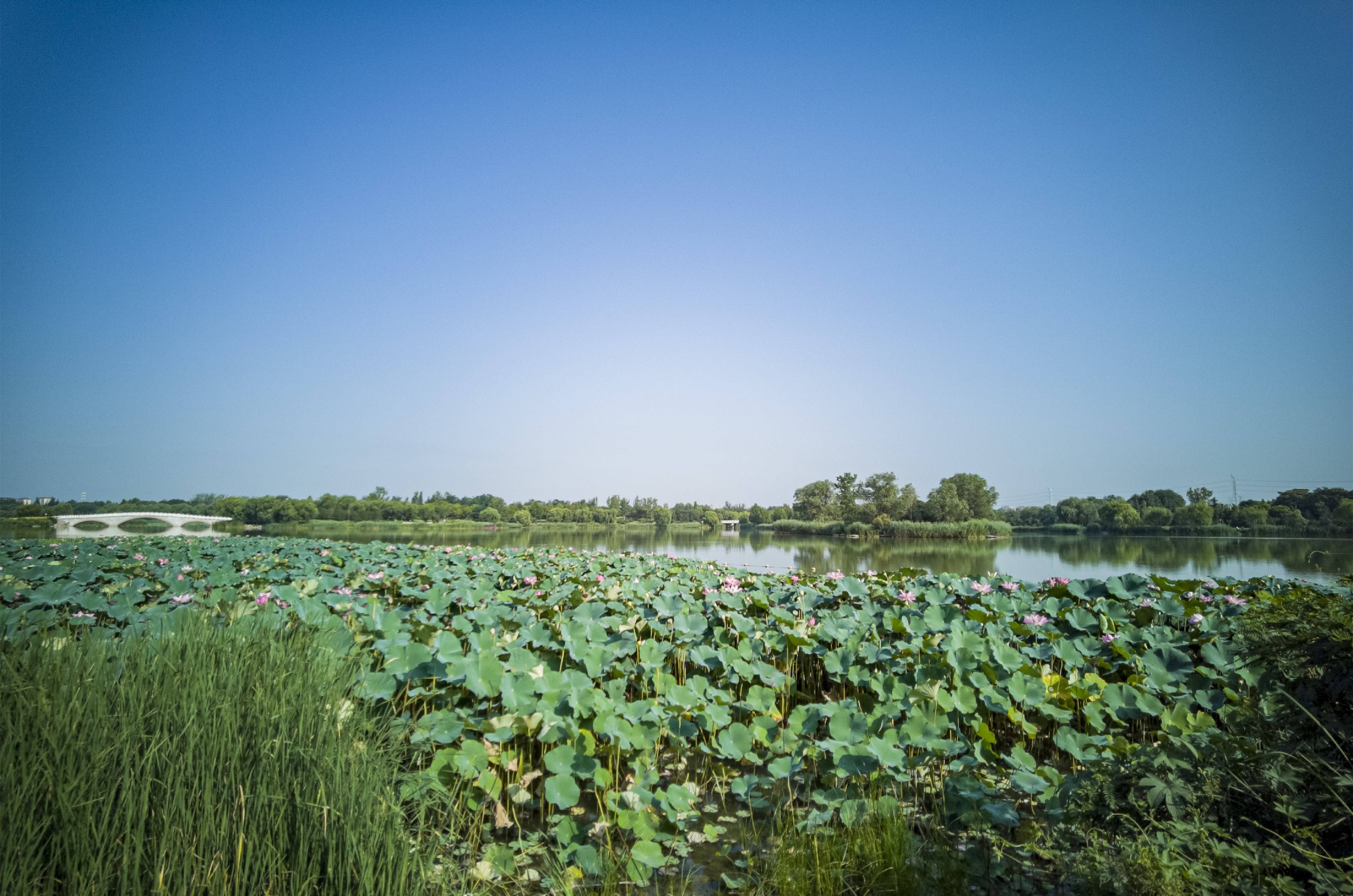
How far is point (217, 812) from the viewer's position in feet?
5.53

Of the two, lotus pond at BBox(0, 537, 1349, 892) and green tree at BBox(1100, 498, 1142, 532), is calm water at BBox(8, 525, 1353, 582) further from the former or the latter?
lotus pond at BBox(0, 537, 1349, 892)

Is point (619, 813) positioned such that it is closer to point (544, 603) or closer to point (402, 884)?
point (402, 884)

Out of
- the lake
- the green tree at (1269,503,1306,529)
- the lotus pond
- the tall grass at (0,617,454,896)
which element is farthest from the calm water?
the tall grass at (0,617,454,896)

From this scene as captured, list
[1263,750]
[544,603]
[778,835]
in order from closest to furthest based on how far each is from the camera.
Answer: [1263,750] < [778,835] < [544,603]

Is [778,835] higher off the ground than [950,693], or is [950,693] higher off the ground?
[950,693]

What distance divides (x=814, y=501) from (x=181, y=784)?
51.1m

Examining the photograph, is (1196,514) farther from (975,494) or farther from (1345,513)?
(975,494)

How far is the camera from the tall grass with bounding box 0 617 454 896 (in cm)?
151

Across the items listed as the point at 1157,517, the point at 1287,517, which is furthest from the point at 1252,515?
the point at 1157,517

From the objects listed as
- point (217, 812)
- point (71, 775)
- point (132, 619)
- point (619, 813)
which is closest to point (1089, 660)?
point (619, 813)

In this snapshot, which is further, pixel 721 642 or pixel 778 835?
pixel 721 642

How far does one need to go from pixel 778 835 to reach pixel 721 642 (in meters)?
1.51

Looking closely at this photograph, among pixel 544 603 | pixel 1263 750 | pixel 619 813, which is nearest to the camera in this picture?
pixel 1263 750

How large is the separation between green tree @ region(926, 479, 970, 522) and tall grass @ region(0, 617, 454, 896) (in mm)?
39071
